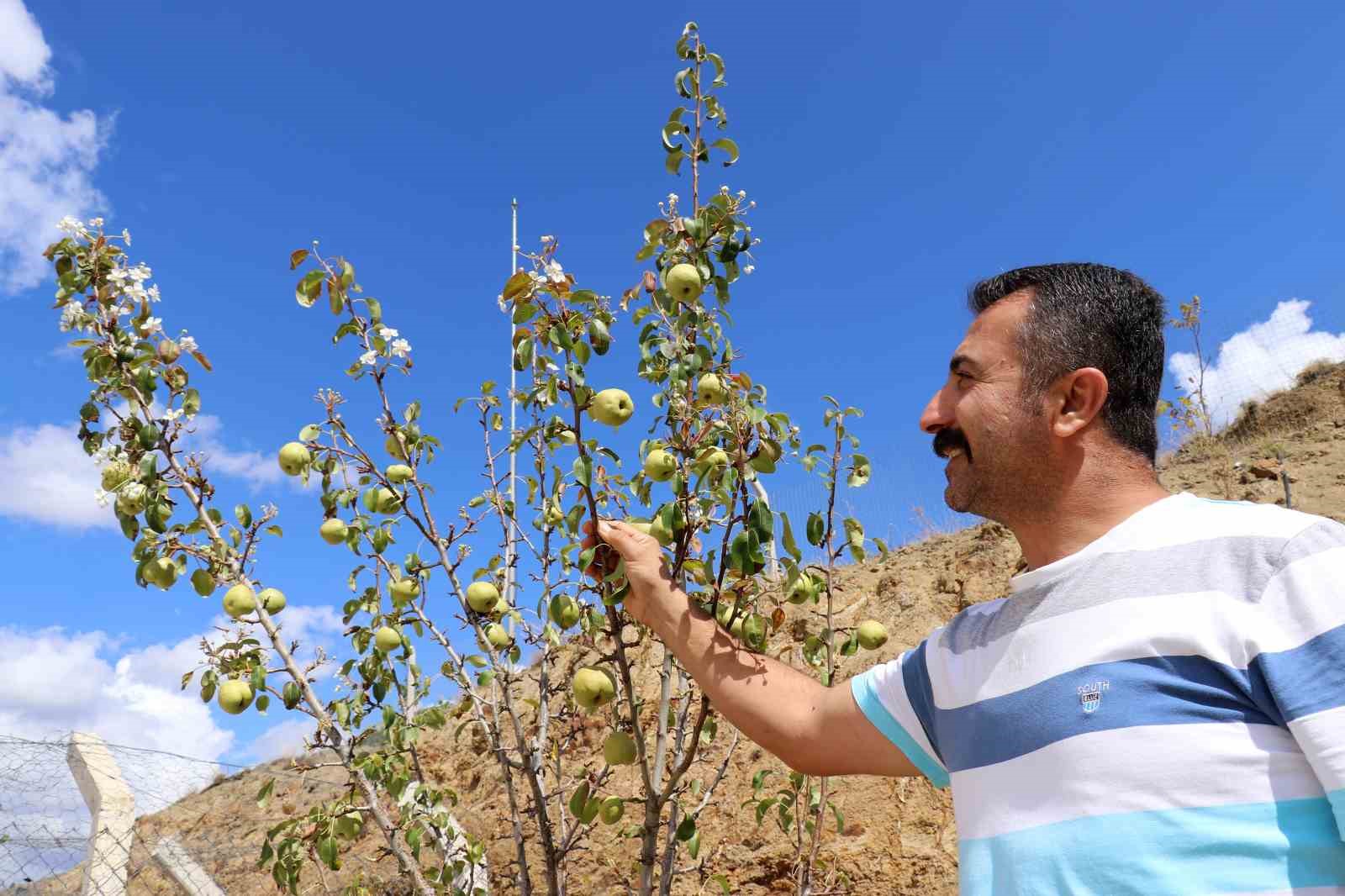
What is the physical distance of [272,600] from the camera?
2.92 metres

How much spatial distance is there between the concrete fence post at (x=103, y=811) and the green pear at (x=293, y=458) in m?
3.31

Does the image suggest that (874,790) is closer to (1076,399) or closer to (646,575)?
(646,575)

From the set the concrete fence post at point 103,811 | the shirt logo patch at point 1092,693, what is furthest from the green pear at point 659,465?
the concrete fence post at point 103,811

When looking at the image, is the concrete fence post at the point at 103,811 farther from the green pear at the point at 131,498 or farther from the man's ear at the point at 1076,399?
the man's ear at the point at 1076,399

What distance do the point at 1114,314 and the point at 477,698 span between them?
2.31 metres

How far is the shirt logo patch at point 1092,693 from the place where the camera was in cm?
123

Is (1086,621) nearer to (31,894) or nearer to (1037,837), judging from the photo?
(1037,837)

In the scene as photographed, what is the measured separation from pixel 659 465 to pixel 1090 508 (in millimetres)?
882

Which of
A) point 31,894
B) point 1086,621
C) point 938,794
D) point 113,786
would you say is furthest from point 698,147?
point 31,894

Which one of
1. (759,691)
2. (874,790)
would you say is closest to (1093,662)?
(759,691)

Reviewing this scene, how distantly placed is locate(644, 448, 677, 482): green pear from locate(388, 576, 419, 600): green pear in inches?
51.1

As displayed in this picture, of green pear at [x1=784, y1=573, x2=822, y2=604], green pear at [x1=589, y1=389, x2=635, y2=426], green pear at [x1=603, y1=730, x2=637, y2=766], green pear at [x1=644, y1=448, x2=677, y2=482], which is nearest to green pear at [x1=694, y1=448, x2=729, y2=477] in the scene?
green pear at [x1=644, y1=448, x2=677, y2=482]

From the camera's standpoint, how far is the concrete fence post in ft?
15.2

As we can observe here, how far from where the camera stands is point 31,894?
16.4 ft
